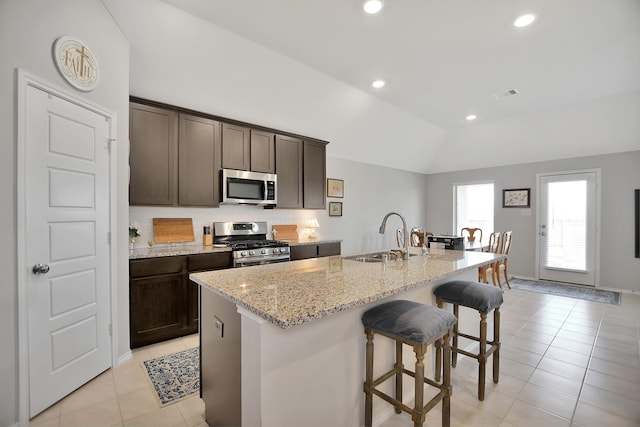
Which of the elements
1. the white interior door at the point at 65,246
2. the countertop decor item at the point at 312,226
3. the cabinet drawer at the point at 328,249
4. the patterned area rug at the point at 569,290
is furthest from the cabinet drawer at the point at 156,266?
the patterned area rug at the point at 569,290

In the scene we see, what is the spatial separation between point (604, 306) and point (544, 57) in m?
3.45

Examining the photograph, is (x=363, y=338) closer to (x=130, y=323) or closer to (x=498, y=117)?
(x=130, y=323)

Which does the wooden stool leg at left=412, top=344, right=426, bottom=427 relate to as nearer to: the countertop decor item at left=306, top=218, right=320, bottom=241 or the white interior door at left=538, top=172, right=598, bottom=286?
the countertop decor item at left=306, top=218, right=320, bottom=241

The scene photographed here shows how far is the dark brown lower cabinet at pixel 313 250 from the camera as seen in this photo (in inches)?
160

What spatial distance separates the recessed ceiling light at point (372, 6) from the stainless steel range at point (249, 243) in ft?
8.61

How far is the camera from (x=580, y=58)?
327cm

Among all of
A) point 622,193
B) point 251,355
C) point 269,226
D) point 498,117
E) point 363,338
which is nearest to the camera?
point 251,355

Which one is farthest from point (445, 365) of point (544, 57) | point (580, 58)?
point (580, 58)

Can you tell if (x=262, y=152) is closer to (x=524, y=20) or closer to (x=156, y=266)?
(x=156, y=266)

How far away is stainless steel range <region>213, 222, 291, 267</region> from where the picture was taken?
11.2 feet

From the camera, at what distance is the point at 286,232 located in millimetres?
4559

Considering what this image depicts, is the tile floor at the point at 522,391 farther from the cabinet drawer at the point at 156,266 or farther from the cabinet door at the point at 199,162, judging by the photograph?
the cabinet door at the point at 199,162

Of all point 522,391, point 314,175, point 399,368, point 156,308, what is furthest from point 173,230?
point 522,391

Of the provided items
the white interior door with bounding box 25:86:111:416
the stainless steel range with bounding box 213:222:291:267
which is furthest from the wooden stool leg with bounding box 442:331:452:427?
the white interior door with bounding box 25:86:111:416
